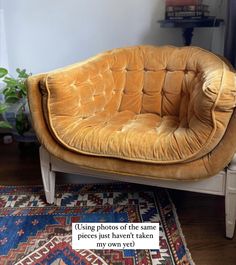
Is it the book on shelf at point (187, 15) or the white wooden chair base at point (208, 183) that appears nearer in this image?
the white wooden chair base at point (208, 183)

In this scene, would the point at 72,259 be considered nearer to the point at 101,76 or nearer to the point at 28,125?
the point at 101,76

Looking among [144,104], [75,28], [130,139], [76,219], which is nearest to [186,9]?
[144,104]

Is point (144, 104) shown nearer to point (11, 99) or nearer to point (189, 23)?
point (189, 23)

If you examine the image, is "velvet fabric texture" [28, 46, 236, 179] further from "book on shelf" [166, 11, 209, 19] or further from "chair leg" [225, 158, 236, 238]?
"book on shelf" [166, 11, 209, 19]

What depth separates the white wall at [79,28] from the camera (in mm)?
2096

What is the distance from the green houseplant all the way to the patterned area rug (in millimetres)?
521

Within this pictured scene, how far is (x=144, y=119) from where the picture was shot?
162cm

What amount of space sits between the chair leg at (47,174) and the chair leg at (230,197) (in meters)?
0.82

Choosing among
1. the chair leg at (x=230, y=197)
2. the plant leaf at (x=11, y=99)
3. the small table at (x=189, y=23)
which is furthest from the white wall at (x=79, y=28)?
the chair leg at (x=230, y=197)

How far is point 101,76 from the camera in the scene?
168 centimetres

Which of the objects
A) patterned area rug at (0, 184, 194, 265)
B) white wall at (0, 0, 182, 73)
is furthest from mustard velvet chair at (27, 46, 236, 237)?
white wall at (0, 0, 182, 73)

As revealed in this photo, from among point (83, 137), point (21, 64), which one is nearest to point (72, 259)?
point (83, 137)

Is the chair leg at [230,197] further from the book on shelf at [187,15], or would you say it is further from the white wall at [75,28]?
the white wall at [75,28]

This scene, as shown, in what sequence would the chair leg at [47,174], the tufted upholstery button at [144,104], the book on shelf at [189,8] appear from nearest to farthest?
1. the tufted upholstery button at [144,104]
2. the chair leg at [47,174]
3. the book on shelf at [189,8]
